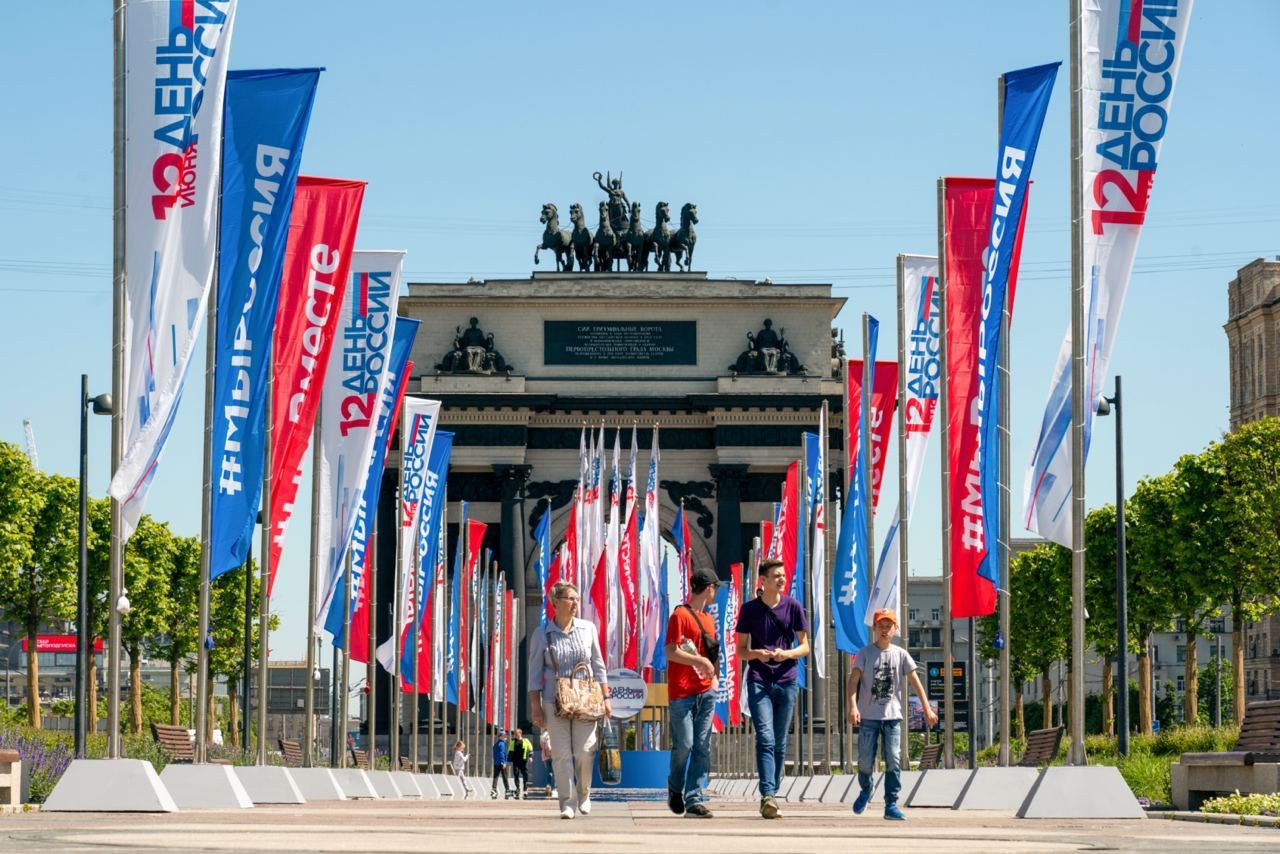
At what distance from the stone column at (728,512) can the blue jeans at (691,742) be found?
78.5 m

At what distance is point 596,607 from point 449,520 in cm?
4296

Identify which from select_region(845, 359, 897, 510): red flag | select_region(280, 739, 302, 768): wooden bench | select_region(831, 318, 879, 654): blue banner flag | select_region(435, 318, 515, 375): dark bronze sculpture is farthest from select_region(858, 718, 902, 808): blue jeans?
select_region(435, 318, 515, 375): dark bronze sculpture

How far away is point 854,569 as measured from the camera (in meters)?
39.0

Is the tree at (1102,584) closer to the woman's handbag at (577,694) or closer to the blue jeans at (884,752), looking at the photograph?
the blue jeans at (884,752)

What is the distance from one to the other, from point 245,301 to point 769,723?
7.39 meters

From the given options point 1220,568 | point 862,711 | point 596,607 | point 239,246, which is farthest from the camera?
point 1220,568

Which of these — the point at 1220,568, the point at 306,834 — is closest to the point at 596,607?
the point at 1220,568

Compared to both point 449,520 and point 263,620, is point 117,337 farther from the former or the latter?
point 449,520

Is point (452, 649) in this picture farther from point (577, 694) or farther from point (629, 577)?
point (577, 694)

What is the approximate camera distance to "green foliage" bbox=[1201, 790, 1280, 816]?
2177cm

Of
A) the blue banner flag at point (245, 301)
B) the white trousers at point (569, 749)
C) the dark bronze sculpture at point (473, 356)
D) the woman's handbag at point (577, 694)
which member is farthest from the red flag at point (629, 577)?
the woman's handbag at point (577, 694)

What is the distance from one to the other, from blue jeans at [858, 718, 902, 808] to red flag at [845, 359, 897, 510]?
58.4ft

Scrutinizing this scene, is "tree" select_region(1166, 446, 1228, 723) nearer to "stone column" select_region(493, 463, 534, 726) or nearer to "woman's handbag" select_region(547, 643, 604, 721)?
"stone column" select_region(493, 463, 534, 726)

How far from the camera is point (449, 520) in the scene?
105 m
